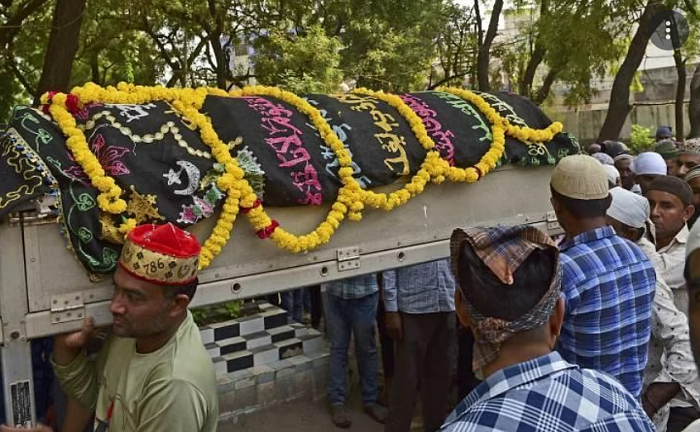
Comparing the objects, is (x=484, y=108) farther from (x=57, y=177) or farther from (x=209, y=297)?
(x=57, y=177)

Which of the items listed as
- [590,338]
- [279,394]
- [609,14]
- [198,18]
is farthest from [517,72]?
[590,338]

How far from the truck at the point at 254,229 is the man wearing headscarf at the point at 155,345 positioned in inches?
4.8

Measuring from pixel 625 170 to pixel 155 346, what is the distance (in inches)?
208

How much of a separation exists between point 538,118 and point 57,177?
221 centimetres

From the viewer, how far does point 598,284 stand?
86.4 inches

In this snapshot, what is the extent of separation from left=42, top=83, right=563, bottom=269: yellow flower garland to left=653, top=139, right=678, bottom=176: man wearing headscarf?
3.09 meters

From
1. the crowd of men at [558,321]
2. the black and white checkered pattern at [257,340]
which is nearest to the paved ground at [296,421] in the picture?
the crowd of men at [558,321]

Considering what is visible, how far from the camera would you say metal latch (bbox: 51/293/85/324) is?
1893 millimetres

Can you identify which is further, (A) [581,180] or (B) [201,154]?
(A) [581,180]

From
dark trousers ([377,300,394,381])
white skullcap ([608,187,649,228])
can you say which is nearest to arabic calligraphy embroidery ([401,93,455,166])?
white skullcap ([608,187,649,228])

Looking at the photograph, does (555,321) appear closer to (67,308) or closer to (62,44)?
(67,308)

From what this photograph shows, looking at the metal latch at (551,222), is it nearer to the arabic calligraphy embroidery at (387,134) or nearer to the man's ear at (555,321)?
the arabic calligraphy embroidery at (387,134)

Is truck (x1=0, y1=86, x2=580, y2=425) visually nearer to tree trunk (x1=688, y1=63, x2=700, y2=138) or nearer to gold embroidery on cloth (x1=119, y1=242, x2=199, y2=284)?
gold embroidery on cloth (x1=119, y1=242, x2=199, y2=284)

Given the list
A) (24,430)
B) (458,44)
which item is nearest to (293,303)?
(24,430)
